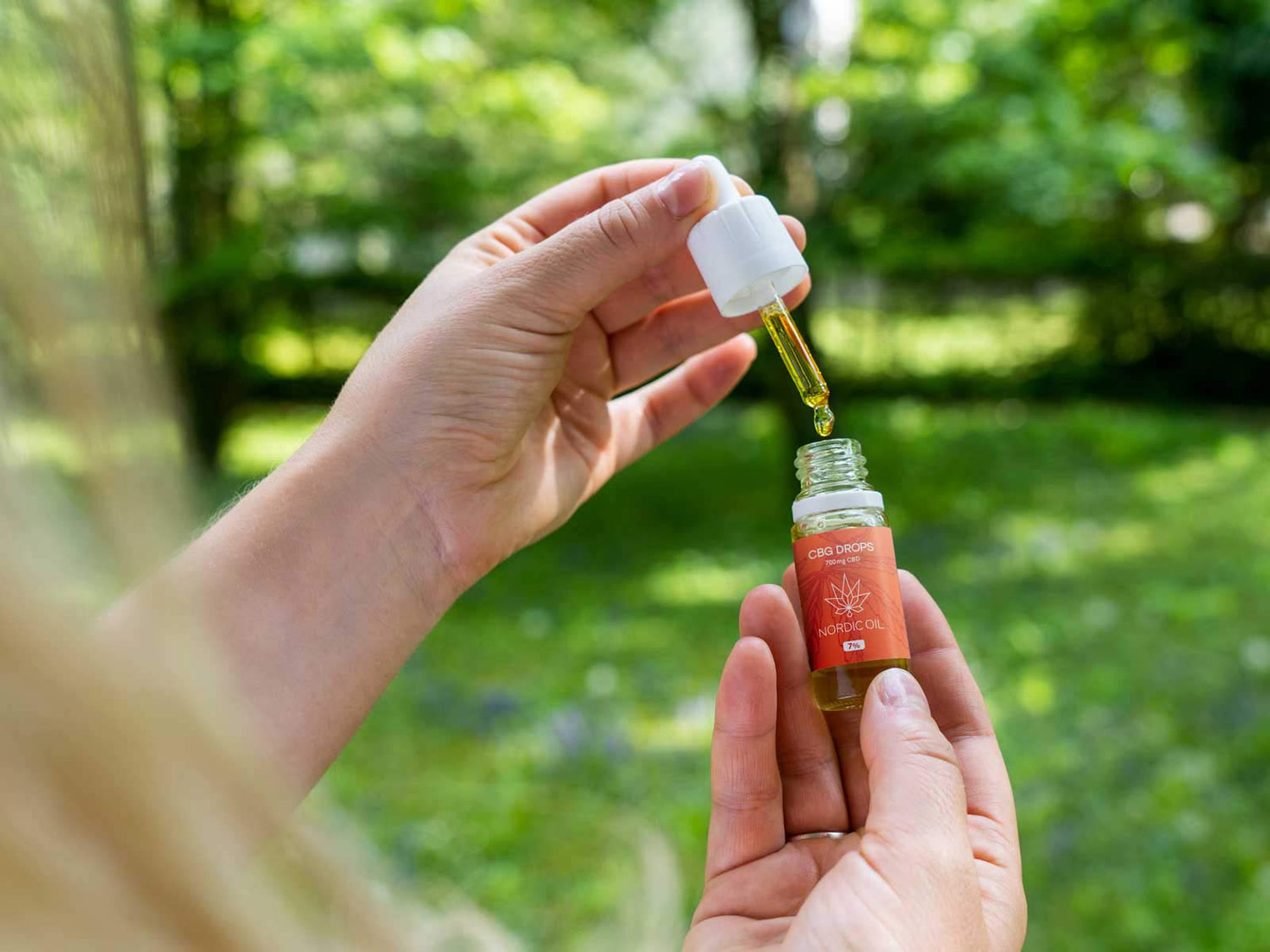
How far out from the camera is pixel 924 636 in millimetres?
1797

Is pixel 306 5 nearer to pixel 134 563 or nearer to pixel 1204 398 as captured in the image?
pixel 134 563

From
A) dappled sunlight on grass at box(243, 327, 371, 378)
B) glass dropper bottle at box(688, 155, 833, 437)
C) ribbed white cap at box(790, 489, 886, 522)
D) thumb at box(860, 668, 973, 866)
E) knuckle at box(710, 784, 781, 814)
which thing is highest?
glass dropper bottle at box(688, 155, 833, 437)

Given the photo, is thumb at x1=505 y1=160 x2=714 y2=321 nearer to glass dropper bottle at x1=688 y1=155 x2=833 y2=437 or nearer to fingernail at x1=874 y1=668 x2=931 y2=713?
glass dropper bottle at x1=688 y1=155 x2=833 y2=437

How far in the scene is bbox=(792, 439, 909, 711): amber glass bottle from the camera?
157 cm

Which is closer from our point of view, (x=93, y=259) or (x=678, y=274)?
(x=93, y=259)

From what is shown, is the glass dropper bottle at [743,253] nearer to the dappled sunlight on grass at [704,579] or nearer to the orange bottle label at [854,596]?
the orange bottle label at [854,596]

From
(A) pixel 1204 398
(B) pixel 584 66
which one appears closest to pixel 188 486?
(B) pixel 584 66

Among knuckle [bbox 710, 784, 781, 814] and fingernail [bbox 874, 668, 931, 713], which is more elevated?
fingernail [bbox 874, 668, 931, 713]

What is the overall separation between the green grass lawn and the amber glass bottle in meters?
0.43

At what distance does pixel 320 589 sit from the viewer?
63.7 inches

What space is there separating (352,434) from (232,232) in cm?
599

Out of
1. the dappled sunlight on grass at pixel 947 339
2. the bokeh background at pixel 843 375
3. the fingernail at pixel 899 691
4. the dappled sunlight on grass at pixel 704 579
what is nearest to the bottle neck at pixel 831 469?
the fingernail at pixel 899 691

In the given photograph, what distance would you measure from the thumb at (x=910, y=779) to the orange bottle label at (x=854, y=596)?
0.25 feet

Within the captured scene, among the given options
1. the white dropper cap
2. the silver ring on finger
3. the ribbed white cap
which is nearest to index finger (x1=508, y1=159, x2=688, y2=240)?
the white dropper cap
